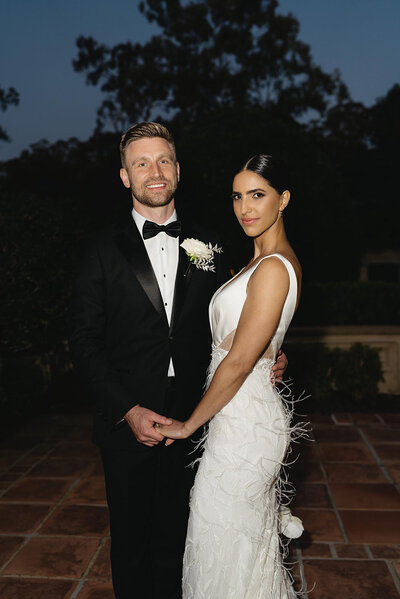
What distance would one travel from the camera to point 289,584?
269 cm

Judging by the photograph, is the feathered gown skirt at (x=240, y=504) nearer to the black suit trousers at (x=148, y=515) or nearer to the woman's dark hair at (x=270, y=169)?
the black suit trousers at (x=148, y=515)

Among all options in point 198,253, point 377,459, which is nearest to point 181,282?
point 198,253

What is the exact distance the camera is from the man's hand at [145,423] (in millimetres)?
2432

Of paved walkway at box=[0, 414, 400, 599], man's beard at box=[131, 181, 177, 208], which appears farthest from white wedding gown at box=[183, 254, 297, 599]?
paved walkway at box=[0, 414, 400, 599]

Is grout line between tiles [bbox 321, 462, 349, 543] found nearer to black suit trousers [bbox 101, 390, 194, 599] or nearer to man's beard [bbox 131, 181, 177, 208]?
black suit trousers [bbox 101, 390, 194, 599]

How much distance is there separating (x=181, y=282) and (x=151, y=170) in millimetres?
563

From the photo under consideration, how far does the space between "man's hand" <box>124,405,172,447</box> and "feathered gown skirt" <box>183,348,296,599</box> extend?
0.79ft

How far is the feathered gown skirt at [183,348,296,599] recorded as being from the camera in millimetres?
2375

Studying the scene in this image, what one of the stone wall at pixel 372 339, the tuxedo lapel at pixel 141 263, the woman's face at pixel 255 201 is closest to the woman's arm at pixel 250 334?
the woman's face at pixel 255 201

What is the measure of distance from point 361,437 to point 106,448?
13.2ft

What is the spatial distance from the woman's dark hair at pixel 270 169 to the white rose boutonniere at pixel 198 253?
0.43 meters

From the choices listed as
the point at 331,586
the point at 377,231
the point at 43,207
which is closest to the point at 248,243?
the point at 43,207

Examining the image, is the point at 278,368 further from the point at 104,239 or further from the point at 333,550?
the point at 333,550

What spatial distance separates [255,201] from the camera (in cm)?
254
